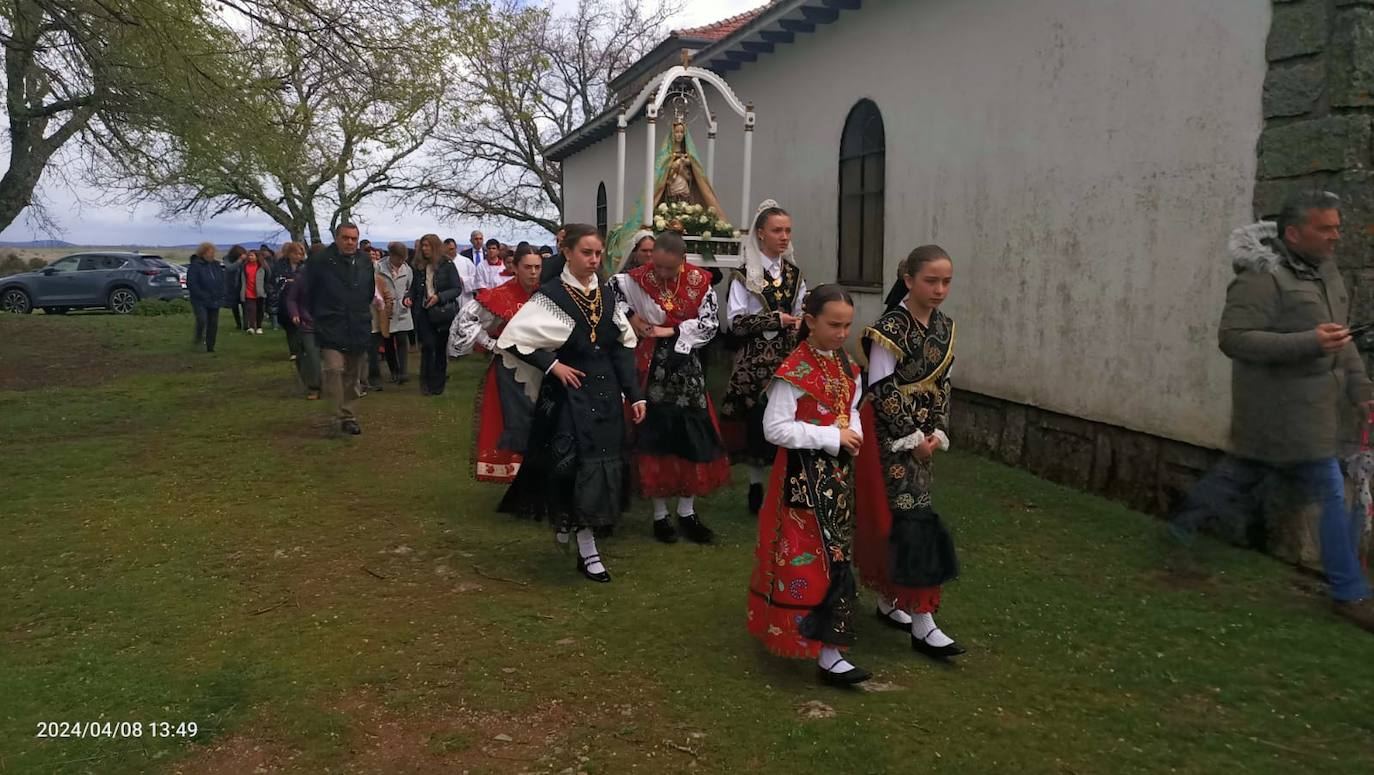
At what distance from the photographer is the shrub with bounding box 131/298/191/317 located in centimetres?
2544

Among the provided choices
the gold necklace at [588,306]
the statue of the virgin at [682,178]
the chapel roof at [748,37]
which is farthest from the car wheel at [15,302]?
the gold necklace at [588,306]

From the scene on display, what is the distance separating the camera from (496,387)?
6.09 meters

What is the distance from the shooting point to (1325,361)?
4801 millimetres

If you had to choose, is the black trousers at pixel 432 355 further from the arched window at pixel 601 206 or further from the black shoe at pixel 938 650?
the arched window at pixel 601 206

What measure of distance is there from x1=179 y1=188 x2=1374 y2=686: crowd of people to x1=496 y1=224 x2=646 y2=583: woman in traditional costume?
10 mm

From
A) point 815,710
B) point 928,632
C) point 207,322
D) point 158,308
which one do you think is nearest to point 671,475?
point 928,632

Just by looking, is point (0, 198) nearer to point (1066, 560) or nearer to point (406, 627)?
point (406, 627)

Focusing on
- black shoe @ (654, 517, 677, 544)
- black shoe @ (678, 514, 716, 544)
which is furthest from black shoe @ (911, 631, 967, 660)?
black shoe @ (654, 517, 677, 544)

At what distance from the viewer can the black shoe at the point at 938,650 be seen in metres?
4.39

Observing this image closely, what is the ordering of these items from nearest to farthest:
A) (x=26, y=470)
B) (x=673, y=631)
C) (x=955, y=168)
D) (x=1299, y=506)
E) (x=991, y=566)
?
(x=673, y=631) < (x=1299, y=506) < (x=991, y=566) < (x=26, y=470) < (x=955, y=168)

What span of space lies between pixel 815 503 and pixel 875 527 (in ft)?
1.57

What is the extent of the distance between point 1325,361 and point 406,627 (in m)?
4.52

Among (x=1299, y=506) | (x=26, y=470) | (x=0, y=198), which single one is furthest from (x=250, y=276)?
(x=1299, y=506)

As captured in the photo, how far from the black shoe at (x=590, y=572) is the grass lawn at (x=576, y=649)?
10cm
